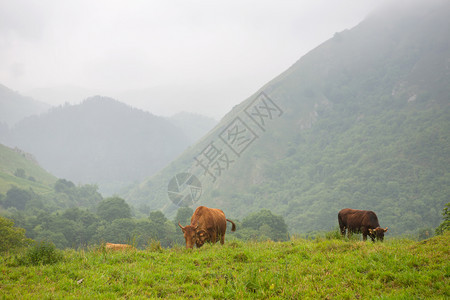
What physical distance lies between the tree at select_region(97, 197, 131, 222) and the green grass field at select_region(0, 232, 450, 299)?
67895 mm

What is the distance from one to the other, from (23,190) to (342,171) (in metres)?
144

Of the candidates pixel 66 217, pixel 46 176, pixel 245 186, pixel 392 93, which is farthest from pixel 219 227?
pixel 392 93

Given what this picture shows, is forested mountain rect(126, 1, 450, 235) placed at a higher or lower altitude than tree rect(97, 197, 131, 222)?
lower

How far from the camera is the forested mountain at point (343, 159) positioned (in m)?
114

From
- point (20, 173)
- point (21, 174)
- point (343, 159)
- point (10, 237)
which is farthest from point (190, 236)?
point (343, 159)

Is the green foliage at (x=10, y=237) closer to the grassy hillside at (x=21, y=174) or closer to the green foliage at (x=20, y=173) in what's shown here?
the grassy hillside at (x=21, y=174)

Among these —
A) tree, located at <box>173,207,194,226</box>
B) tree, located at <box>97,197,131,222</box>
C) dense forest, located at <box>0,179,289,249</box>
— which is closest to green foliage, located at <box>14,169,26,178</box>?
dense forest, located at <box>0,179,289,249</box>

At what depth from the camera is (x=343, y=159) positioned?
15788cm

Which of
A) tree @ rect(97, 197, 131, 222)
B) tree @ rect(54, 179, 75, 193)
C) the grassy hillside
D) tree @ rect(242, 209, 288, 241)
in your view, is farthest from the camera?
tree @ rect(54, 179, 75, 193)

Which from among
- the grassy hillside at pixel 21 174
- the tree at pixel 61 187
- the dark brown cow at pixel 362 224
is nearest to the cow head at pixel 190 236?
the dark brown cow at pixel 362 224

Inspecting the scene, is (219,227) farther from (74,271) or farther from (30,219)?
(30,219)

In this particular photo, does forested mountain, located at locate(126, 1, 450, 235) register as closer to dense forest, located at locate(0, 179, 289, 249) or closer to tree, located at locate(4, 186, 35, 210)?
dense forest, located at locate(0, 179, 289, 249)

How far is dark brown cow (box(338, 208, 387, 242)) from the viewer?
1398cm

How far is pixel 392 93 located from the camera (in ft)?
602
